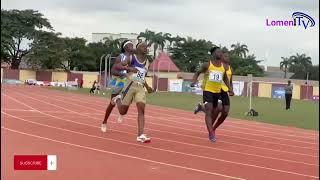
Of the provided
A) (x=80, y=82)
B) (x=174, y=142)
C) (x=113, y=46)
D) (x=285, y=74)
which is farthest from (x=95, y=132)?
A: (x=285, y=74)

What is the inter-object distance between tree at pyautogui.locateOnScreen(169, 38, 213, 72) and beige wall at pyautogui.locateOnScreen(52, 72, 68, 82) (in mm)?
31409

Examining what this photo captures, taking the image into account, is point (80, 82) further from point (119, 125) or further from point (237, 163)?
point (237, 163)

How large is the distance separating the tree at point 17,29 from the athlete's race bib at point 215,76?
4.01m

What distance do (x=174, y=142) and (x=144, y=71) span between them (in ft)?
4.04

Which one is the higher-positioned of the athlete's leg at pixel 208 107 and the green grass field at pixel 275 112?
the athlete's leg at pixel 208 107

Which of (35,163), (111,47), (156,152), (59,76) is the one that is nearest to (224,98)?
(156,152)

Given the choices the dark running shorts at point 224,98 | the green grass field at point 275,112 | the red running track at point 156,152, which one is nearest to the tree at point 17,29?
the red running track at point 156,152

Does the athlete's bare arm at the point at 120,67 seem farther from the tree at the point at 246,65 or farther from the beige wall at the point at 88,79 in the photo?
the tree at the point at 246,65

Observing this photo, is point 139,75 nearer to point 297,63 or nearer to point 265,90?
point 265,90

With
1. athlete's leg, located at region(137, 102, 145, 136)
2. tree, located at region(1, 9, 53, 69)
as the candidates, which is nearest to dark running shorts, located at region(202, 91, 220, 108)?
athlete's leg, located at region(137, 102, 145, 136)

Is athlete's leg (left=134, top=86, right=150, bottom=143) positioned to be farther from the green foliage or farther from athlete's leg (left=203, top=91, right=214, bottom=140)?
the green foliage

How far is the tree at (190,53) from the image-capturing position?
9506 cm

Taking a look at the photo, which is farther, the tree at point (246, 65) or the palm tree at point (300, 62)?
the palm tree at point (300, 62)

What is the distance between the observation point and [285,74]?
122 m
